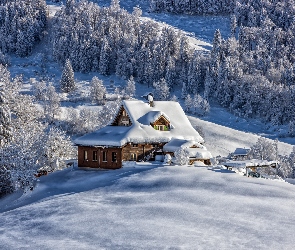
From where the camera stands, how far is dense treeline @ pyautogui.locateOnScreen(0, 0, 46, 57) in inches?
6171

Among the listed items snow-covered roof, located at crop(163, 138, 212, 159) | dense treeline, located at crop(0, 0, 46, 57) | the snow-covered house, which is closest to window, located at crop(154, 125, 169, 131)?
the snow-covered house

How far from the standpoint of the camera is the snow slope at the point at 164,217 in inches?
717

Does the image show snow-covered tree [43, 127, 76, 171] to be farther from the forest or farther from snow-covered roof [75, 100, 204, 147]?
the forest

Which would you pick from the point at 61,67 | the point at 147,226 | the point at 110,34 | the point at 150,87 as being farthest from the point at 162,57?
the point at 147,226

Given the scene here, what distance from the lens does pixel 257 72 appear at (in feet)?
450

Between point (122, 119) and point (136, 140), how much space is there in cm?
576

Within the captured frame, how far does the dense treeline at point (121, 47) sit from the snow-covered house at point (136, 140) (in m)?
84.8

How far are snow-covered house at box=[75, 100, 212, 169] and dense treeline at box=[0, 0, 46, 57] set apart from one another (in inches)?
4524

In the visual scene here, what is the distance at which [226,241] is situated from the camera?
720 inches

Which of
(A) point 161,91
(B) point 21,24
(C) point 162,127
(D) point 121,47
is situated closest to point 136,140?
(C) point 162,127

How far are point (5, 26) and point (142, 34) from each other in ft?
179

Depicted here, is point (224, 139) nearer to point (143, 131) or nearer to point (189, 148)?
point (143, 131)

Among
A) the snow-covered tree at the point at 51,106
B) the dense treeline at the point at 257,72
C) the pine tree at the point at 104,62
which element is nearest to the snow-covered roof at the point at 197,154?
the snow-covered tree at the point at 51,106

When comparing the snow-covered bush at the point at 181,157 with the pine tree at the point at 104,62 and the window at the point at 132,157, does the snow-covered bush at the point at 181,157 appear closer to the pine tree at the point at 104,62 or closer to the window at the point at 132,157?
the window at the point at 132,157
